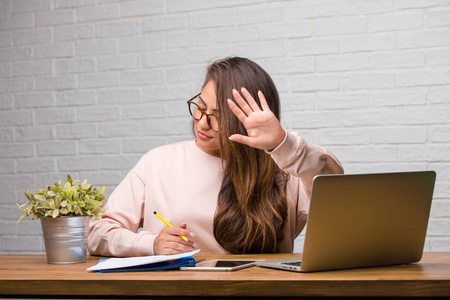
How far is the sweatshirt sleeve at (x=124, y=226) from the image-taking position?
160 cm

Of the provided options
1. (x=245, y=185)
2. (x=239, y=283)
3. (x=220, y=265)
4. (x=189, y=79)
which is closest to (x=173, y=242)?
(x=220, y=265)

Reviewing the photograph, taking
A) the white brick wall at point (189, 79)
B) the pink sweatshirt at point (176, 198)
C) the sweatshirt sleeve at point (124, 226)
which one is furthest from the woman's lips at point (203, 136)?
the white brick wall at point (189, 79)

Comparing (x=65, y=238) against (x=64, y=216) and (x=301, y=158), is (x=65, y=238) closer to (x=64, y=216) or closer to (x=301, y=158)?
(x=64, y=216)

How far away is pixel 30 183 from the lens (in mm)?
2932

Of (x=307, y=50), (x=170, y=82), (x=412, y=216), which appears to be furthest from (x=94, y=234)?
(x=307, y=50)

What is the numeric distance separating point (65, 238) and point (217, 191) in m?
0.64

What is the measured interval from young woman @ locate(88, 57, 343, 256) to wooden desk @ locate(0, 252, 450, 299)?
46 centimetres

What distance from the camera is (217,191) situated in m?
1.88

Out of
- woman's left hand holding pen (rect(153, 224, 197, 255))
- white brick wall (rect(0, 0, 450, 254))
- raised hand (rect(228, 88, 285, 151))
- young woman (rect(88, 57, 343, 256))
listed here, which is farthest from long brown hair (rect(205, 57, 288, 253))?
white brick wall (rect(0, 0, 450, 254))

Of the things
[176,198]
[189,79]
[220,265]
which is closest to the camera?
[220,265]

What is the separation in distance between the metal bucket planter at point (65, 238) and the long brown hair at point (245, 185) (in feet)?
1.65

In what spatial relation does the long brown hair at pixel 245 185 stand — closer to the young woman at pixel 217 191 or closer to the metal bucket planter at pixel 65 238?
the young woman at pixel 217 191

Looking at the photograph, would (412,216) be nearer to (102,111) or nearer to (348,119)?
(348,119)

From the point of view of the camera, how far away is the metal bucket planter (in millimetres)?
1366
